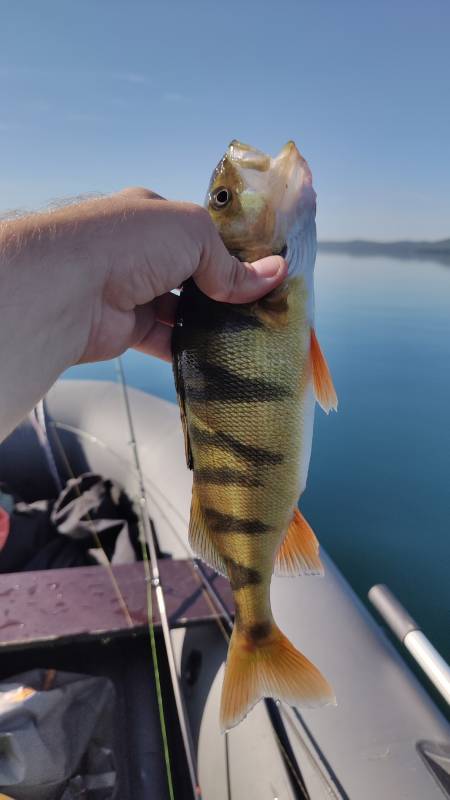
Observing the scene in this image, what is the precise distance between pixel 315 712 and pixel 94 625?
0.96 m

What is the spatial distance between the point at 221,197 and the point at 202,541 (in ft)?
2.72

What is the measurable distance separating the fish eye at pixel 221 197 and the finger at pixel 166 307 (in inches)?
14.8

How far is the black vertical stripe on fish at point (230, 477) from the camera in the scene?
116 centimetres

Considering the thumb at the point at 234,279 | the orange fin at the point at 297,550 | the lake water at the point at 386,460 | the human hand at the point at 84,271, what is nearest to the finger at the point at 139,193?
the human hand at the point at 84,271

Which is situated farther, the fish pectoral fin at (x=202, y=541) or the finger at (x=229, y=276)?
the fish pectoral fin at (x=202, y=541)

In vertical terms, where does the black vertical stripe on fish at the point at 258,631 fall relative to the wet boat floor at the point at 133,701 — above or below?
above

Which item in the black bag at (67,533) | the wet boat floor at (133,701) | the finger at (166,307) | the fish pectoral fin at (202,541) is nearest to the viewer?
the fish pectoral fin at (202,541)

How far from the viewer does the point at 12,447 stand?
422cm

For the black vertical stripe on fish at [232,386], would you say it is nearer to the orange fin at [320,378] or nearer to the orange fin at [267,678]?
the orange fin at [320,378]

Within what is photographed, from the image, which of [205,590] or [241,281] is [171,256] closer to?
[241,281]

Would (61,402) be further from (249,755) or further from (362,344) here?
(362,344)

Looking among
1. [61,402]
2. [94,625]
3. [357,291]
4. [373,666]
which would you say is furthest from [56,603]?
[357,291]

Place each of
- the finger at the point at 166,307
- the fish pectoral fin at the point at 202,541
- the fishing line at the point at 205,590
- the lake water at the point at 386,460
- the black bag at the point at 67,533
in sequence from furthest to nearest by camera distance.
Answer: the lake water at the point at 386,460, the black bag at the point at 67,533, the fishing line at the point at 205,590, the finger at the point at 166,307, the fish pectoral fin at the point at 202,541

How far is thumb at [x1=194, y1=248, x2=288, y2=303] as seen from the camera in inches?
44.0
